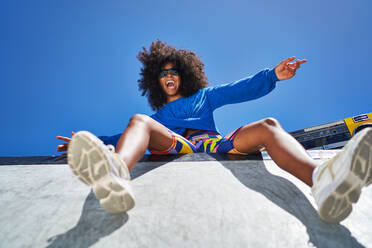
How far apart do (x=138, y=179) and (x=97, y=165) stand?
0.36m

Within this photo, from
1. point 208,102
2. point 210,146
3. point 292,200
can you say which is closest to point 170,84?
point 208,102

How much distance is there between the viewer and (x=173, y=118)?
5.23ft

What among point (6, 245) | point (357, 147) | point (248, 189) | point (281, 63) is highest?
point (281, 63)

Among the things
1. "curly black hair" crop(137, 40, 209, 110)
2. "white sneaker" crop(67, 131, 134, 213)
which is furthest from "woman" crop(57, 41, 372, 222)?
"curly black hair" crop(137, 40, 209, 110)

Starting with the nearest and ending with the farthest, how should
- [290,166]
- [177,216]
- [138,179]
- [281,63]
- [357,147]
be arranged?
[357,147]
[177,216]
[290,166]
[138,179]
[281,63]

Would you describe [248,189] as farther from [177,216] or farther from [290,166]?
[177,216]

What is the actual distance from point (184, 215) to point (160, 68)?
208cm

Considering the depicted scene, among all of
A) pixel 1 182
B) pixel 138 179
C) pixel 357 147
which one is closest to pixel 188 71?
pixel 138 179

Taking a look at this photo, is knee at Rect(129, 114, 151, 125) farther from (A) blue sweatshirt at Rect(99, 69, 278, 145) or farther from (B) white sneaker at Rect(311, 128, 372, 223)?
(B) white sneaker at Rect(311, 128, 372, 223)

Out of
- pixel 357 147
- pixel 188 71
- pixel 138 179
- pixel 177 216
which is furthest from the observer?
pixel 188 71

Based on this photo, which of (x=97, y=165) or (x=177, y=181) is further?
(x=177, y=181)

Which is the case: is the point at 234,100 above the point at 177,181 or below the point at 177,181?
above

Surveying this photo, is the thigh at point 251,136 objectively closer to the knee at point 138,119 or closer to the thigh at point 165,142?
the thigh at point 165,142

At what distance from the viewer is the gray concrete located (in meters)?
0.53
